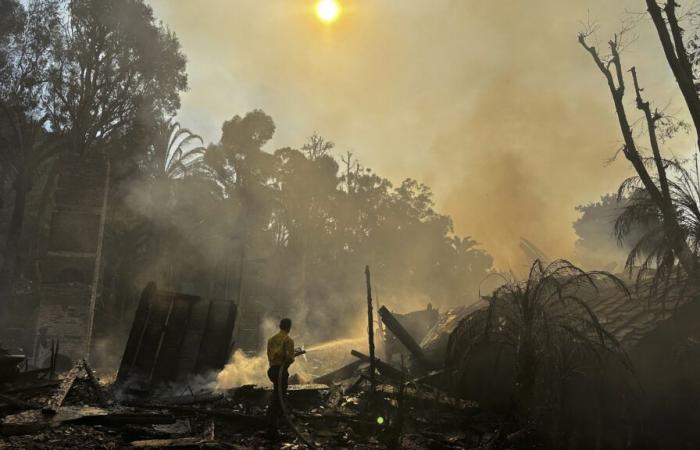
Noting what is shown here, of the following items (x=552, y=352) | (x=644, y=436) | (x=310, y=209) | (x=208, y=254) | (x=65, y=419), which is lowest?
(x=644, y=436)

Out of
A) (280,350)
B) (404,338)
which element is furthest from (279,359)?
(404,338)

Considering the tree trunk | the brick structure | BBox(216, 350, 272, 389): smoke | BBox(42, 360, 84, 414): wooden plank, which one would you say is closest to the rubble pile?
BBox(42, 360, 84, 414): wooden plank

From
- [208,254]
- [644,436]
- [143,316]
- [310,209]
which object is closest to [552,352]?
[644,436]

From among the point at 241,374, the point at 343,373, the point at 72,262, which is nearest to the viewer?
Result: the point at 241,374

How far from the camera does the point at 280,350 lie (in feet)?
27.1

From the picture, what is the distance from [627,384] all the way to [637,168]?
778 centimetres

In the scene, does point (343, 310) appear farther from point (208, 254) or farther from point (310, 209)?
point (208, 254)

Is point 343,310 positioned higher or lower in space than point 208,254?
lower

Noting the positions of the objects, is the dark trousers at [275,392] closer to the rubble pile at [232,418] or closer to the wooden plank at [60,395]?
the rubble pile at [232,418]

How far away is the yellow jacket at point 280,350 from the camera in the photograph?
823 centimetres

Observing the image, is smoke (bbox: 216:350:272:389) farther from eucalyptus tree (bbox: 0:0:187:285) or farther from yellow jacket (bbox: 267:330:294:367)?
eucalyptus tree (bbox: 0:0:187:285)

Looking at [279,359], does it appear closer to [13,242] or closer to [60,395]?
[60,395]

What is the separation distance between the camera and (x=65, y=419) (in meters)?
6.95

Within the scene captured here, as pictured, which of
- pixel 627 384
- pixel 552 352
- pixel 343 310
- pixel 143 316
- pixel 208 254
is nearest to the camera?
pixel 552 352
